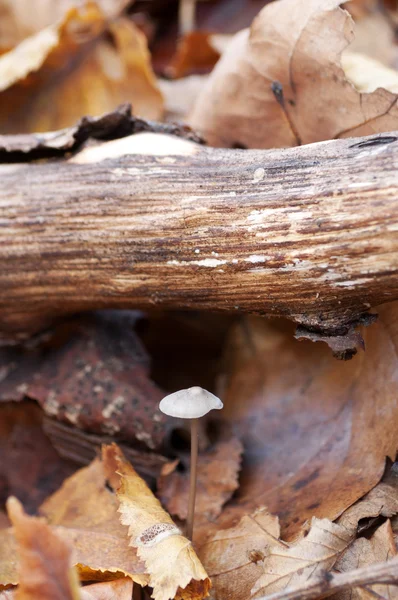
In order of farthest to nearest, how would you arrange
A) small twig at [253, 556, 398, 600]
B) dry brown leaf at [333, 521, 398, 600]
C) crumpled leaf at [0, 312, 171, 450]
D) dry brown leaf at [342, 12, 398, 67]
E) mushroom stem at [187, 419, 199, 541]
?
dry brown leaf at [342, 12, 398, 67], crumpled leaf at [0, 312, 171, 450], mushroom stem at [187, 419, 199, 541], dry brown leaf at [333, 521, 398, 600], small twig at [253, 556, 398, 600]

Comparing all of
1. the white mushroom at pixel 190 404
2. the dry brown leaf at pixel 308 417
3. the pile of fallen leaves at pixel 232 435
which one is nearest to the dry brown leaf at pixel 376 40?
the pile of fallen leaves at pixel 232 435

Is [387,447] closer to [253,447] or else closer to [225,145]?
[253,447]

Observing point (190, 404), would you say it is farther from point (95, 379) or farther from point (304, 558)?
point (95, 379)

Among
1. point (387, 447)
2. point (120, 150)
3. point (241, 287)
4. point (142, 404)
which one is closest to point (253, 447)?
point (142, 404)

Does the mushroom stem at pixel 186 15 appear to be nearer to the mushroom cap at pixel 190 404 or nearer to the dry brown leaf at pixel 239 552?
the mushroom cap at pixel 190 404

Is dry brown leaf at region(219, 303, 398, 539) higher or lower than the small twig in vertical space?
lower

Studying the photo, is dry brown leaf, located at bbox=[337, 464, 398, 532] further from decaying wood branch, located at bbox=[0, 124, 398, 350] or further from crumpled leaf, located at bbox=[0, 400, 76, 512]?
crumpled leaf, located at bbox=[0, 400, 76, 512]

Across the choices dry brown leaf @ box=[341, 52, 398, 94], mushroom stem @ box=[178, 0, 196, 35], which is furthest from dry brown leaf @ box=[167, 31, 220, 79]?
dry brown leaf @ box=[341, 52, 398, 94]

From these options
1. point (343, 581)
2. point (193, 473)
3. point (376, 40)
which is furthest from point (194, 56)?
point (343, 581)
